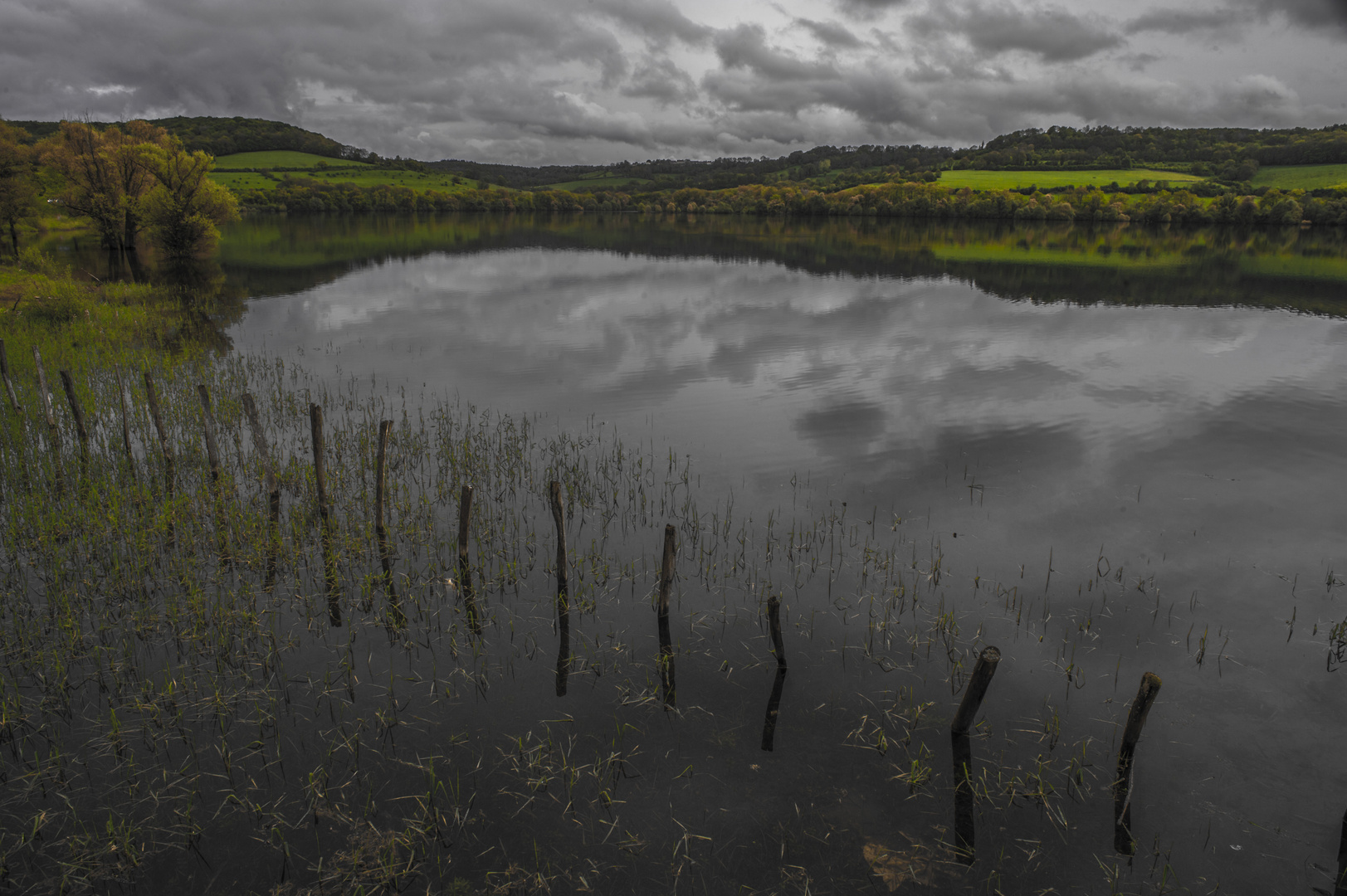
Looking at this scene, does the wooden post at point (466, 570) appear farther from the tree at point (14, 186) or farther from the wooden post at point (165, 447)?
the tree at point (14, 186)

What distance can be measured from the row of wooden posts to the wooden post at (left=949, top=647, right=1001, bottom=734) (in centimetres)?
1

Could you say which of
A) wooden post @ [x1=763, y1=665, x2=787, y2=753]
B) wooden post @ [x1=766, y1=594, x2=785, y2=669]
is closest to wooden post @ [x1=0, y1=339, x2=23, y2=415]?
wooden post @ [x1=766, y1=594, x2=785, y2=669]

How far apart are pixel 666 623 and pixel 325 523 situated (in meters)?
7.29

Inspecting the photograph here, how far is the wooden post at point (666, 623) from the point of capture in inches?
398

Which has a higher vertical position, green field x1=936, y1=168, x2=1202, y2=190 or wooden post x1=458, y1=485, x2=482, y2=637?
green field x1=936, y1=168, x2=1202, y2=190

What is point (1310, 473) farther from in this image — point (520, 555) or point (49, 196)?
point (49, 196)

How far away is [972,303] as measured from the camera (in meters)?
49.5

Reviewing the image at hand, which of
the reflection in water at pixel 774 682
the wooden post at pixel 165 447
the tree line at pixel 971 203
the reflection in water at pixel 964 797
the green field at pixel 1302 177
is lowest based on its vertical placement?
the reflection in water at pixel 964 797

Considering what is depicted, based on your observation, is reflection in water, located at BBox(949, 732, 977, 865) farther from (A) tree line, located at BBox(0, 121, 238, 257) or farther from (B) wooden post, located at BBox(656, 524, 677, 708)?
(A) tree line, located at BBox(0, 121, 238, 257)

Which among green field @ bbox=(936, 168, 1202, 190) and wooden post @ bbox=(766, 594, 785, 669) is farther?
green field @ bbox=(936, 168, 1202, 190)

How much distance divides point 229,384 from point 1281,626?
2914 cm

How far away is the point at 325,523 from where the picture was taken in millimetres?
13719

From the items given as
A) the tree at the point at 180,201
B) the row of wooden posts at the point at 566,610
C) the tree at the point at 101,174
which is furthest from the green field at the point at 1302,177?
the tree at the point at 101,174

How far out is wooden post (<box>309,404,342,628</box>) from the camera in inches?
456
